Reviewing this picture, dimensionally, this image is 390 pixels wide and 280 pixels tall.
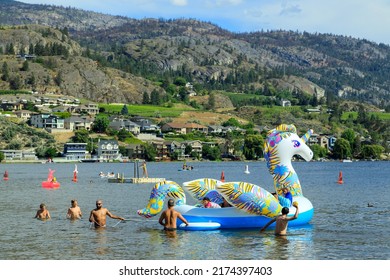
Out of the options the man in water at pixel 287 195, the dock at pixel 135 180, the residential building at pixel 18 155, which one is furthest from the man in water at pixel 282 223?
the residential building at pixel 18 155

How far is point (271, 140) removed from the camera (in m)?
37.9

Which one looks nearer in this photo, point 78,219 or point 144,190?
point 78,219

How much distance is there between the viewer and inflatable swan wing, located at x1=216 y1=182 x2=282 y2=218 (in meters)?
34.7

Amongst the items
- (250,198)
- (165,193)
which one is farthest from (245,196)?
(165,193)

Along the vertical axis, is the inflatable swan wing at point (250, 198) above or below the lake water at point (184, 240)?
above

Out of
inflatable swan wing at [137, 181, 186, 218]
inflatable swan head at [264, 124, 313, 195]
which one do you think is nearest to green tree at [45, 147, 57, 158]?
inflatable swan wing at [137, 181, 186, 218]

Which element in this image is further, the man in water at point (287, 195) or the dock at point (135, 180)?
the dock at point (135, 180)

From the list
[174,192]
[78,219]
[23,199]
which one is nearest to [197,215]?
[174,192]

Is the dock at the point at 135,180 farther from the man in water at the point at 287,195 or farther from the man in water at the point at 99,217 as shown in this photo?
the man in water at the point at 287,195

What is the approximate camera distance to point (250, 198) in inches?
1366

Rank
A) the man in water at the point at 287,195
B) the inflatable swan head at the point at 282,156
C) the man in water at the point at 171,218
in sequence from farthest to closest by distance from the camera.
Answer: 1. the inflatable swan head at the point at 282,156
2. the man in water at the point at 287,195
3. the man in water at the point at 171,218

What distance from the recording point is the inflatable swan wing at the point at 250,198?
34.7 meters
